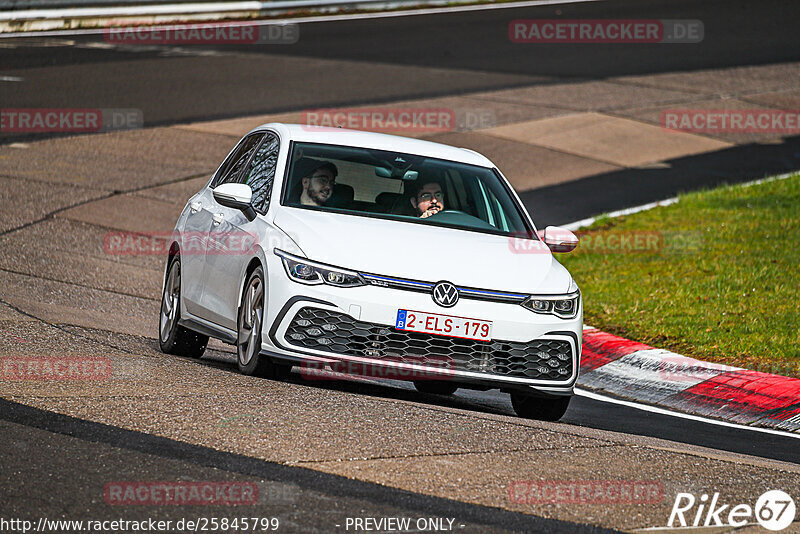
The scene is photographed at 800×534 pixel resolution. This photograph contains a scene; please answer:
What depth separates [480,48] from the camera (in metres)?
27.8

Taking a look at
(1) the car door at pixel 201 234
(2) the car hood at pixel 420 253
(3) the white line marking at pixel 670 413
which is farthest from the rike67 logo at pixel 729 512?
(1) the car door at pixel 201 234

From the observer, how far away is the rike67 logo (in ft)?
18.0

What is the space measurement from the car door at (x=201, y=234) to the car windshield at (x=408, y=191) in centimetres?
82

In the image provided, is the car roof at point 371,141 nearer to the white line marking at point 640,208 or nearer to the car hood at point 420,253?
the car hood at point 420,253

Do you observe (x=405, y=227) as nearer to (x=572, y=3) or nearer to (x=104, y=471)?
(x=104, y=471)

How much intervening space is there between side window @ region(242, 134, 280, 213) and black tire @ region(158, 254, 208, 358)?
3.20 feet

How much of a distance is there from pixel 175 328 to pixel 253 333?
1.70 metres

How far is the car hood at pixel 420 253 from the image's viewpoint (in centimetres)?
738

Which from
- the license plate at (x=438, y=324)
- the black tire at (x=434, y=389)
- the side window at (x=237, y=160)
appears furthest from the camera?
the side window at (x=237, y=160)

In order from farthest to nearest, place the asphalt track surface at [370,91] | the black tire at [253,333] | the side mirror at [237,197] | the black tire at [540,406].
A: the side mirror at [237,197]
the black tire at [540,406]
the black tire at [253,333]
the asphalt track surface at [370,91]

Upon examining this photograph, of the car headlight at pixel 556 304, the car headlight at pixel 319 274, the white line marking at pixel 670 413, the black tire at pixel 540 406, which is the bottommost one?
the white line marking at pixel 670 413

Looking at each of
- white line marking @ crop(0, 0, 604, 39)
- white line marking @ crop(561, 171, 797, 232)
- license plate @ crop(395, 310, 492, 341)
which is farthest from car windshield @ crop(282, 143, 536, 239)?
white line marking @ crop(0, 0, 604, 39)

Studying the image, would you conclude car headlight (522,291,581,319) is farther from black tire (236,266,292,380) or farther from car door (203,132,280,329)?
car door (203,132,280,329)

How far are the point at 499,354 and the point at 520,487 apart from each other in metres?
1.78
